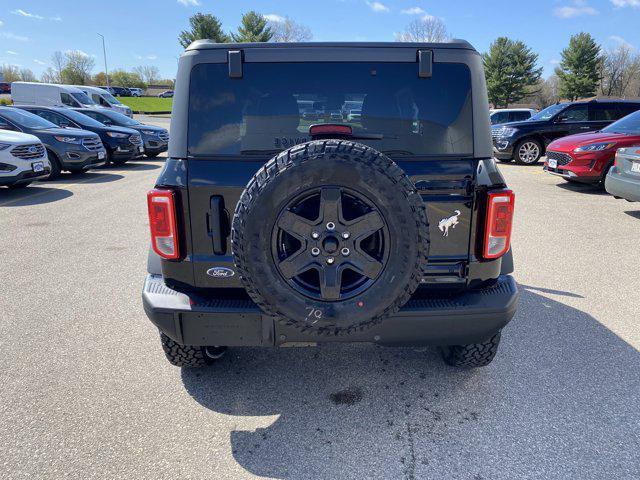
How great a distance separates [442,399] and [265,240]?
1563 millimetres

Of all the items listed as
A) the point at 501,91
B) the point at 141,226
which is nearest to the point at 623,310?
the point at 141,226

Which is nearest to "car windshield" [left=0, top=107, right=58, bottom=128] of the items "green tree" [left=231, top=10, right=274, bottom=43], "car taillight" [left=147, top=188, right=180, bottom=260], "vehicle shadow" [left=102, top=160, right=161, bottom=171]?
"vehicle shadow" [left=102, top=160, right=161, bottom=171]

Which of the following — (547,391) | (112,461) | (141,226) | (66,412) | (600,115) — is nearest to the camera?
(112,461)

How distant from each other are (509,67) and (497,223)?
2489 inches

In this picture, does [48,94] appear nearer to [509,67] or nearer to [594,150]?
[594,150]

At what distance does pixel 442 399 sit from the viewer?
111 inches

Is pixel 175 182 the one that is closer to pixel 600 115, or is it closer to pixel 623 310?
pixel 623 310

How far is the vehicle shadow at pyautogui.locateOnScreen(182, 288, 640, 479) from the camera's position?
2.29 metres

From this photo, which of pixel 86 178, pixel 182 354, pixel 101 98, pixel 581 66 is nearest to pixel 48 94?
pixel 101 98

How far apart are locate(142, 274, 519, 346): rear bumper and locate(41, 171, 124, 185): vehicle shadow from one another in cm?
1025

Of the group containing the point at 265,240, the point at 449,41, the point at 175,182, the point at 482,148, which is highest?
the point at 449,41

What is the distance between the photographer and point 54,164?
11344 millimetres

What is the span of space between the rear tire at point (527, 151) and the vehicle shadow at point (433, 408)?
11643 millimetres

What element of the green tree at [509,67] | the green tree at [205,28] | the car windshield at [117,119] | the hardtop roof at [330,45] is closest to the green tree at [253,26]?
the green tree at [205,28]
